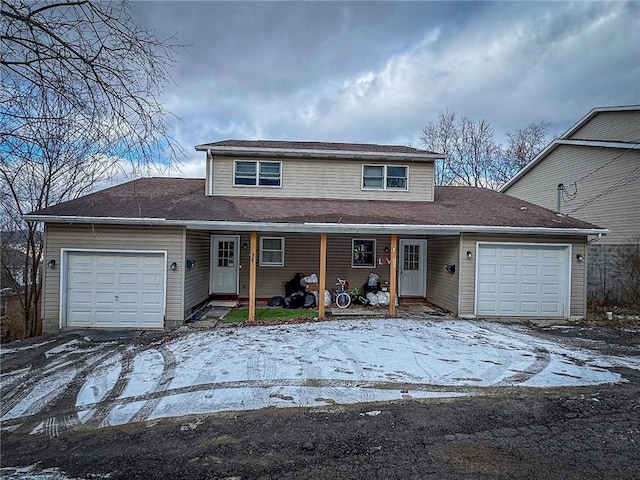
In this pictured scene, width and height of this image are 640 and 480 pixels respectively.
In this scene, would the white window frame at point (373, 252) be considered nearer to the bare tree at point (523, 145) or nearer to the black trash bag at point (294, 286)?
the black trash bag at point (294, 286)

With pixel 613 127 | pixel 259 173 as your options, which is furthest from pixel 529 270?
pixel 259 173

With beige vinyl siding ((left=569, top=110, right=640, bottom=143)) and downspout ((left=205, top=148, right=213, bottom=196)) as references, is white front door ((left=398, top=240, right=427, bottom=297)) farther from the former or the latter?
beige vinyl siding ((left=569, top=110, right=640, bottom=143))

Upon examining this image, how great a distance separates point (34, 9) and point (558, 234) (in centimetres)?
1133

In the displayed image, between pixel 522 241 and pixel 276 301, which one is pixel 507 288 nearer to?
pixel 522 241

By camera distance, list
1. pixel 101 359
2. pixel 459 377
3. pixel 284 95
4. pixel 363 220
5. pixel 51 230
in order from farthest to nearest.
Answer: pixel 284 95
pixel 363 220
pixel 51 230
pixel 101 359
pixel 459 377

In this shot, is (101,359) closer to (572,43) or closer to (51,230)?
(51,230)

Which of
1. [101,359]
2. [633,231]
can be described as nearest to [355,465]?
[101,359]

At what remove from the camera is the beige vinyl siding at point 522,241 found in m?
9.69

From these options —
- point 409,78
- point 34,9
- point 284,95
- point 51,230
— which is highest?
point 409,78

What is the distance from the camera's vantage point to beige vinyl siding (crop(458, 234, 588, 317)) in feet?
31.8

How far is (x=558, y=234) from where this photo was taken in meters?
9.69

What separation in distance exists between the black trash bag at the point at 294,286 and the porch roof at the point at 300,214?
2.53 meters

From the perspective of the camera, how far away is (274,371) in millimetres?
5688

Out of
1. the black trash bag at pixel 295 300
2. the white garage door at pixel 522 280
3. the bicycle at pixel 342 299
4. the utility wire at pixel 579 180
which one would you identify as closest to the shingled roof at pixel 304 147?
the white garage door at pixel 522 280
